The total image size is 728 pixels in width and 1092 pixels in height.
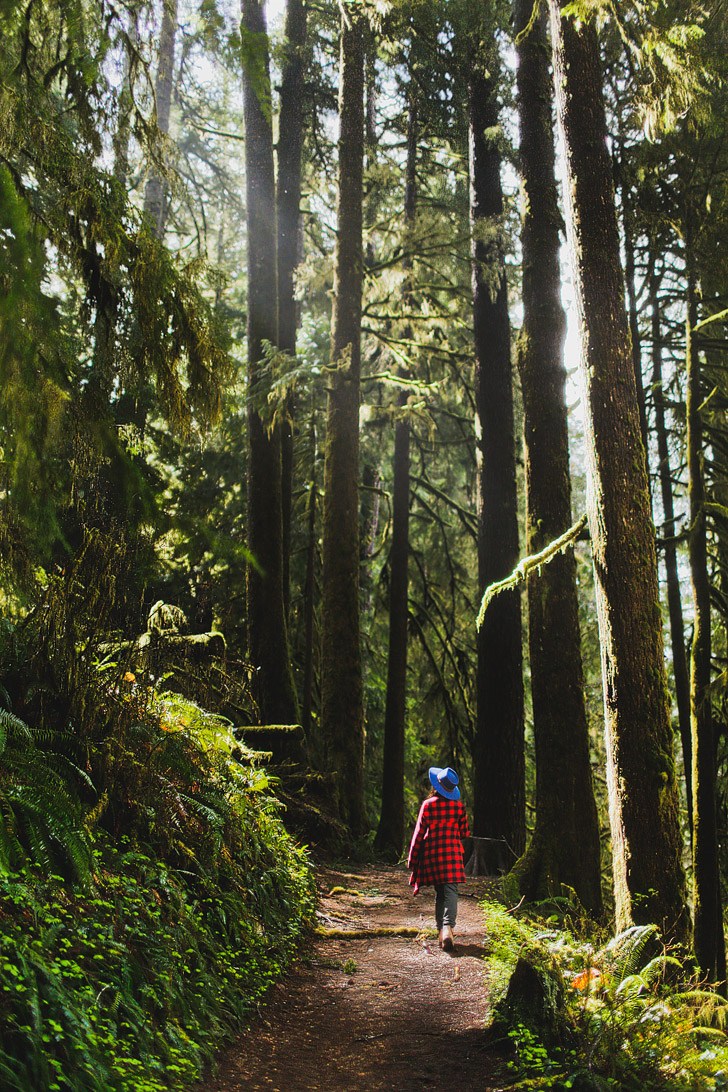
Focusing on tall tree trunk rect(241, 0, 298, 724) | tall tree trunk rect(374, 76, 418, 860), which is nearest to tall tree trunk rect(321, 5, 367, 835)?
tall tree trunk rect(241, 0, 298, 724)

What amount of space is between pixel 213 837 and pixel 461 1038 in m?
1.99

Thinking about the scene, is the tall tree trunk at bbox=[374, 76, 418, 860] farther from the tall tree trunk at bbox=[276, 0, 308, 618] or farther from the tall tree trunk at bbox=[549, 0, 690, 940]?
the tall tree trunk at bbox=[549, 0, 690, 940]

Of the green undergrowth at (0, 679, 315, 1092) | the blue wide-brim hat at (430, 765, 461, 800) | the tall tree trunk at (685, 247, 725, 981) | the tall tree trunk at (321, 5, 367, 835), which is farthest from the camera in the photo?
the tall tree trunk at (321, 5, 367, 835)

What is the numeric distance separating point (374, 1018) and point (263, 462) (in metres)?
7.30

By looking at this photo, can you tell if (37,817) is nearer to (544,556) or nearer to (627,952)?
(627,952)

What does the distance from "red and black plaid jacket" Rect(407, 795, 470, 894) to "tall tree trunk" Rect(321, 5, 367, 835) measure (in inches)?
151

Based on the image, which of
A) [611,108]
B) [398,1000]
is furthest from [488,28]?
[398,1000]

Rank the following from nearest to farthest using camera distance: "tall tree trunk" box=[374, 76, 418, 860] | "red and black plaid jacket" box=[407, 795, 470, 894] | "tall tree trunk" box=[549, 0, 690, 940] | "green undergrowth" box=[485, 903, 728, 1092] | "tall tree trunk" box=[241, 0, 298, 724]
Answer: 1. "green undergrowth" box=[485, 903, 728, 1092]
2. "tall tree trunk" box=[549, 0, 690, 940]
3. "red and black plaid jacket" box=[407, 795, 470, 894]
4. "tall tree trunk" box=[241, 0, 298, 724]
5. "tall tree trunk" box=[374, 76, 418, 860]

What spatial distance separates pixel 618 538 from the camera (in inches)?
214

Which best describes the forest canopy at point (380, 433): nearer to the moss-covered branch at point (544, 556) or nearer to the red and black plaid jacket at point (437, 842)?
the moss-covered branch at point (544, 556)

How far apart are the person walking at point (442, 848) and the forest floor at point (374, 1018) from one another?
0.31 m

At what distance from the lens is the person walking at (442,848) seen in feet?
19.6

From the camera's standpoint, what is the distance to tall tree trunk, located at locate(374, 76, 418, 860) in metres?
12.0

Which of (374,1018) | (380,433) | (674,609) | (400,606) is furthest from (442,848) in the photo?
(380,433)
